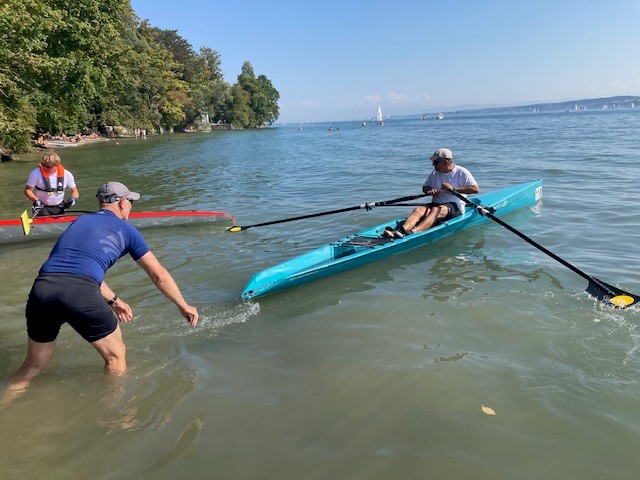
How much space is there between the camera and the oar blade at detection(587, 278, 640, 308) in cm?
514

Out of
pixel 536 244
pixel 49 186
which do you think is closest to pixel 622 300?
pixel 536 244

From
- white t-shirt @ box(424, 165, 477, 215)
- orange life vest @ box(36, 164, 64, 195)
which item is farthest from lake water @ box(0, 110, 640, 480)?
orange life vest @ box(36, 164, 64, 195)

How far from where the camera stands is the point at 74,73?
24.3 meters

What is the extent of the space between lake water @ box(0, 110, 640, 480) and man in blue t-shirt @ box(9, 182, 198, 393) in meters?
0.48

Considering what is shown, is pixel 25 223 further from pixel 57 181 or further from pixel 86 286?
pixel 86 286

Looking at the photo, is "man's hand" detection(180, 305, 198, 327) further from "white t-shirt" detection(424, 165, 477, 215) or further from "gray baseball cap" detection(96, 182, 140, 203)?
"white t-shirt" detection(424, 165, 477, 215)

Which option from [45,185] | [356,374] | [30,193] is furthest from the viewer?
[45,185]

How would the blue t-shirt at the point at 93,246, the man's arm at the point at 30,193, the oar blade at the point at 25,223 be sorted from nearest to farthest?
the blue t-shirt at the point at 93,246
the oar blade at the point at 25,223
the man's arm at the point at 30,193

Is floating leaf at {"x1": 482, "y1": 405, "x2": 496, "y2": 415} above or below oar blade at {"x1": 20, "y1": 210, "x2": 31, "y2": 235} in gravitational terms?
below

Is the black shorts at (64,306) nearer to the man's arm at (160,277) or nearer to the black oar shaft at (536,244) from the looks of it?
the man's arm at (160,277)

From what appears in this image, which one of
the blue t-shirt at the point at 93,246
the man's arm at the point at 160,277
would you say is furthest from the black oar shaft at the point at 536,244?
the blue t-shirt at the point at 93,246

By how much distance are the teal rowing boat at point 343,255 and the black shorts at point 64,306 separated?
8.25 ft

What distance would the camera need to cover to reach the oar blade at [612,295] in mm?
5137

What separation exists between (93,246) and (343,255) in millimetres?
4552
